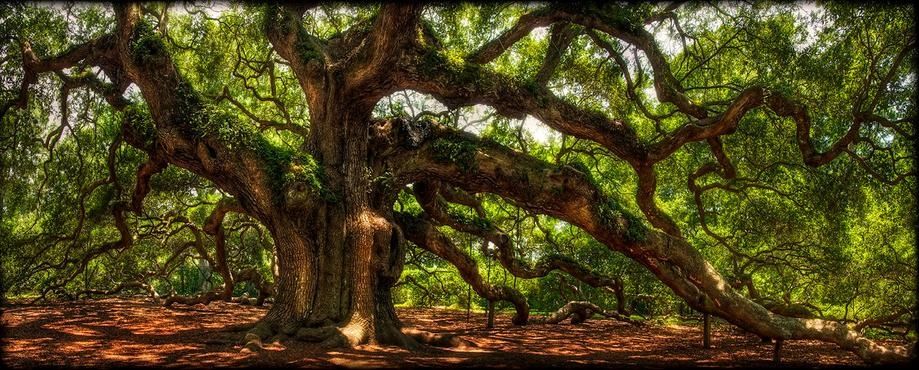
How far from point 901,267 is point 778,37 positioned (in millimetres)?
4405

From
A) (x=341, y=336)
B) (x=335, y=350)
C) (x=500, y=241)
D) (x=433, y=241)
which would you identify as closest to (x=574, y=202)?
(x=433, y=241)

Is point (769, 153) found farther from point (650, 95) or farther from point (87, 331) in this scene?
point (87, 331)

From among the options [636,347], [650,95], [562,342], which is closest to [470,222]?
[562,342]

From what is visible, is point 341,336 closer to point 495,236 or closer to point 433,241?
point 433,241

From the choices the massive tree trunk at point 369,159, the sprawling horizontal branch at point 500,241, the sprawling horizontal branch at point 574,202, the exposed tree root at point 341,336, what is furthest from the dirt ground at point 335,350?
the sprawling horizontal branch at point 500,241

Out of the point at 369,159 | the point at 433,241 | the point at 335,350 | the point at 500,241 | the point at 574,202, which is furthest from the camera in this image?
the point at 500,241

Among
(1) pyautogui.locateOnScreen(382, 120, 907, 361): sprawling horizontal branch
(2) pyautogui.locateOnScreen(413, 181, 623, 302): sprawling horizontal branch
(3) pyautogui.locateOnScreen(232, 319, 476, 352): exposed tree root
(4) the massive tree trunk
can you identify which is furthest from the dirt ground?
(2) pyautogui.locateOnScreen(413, 181, 623, 302): sprawling horizontal branch

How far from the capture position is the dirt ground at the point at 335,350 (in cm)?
584

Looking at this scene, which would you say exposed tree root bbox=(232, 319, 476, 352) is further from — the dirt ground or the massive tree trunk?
the dirt ground

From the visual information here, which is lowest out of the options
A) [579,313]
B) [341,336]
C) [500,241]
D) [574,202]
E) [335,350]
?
[335,350]

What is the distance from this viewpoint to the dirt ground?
5839 millimetres

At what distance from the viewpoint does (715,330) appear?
39.0 feet

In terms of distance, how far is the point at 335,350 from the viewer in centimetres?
643

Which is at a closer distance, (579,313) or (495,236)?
(495,236)
